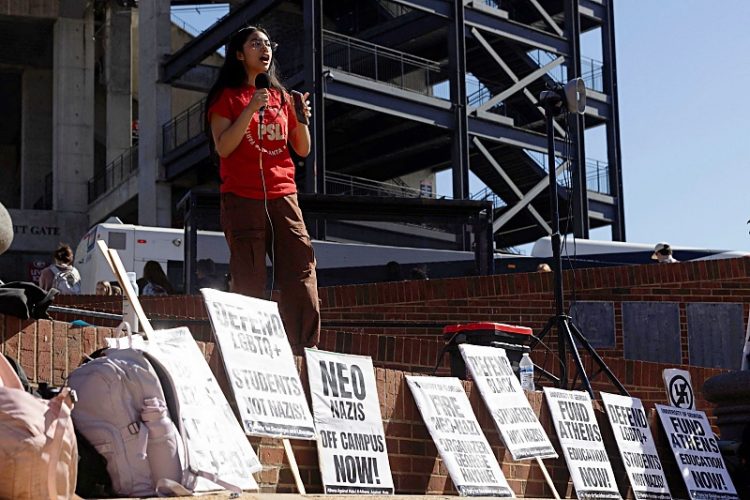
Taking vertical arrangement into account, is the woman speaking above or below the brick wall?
above

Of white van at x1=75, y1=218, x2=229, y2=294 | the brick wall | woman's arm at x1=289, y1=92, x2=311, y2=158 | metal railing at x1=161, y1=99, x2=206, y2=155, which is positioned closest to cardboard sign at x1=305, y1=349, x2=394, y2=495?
the brick wall

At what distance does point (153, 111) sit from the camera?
118 ft

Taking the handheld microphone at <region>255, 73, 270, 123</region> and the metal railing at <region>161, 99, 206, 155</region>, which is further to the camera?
the metal railing at <region>161, 99, 206, 155</region>

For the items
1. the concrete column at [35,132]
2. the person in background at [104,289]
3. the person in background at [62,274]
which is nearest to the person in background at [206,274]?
the person in background at [104,289]

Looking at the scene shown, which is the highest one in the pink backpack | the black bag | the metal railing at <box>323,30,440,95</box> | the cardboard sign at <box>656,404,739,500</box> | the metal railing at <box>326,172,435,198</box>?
the metal railing at <box>323,30,440,95</box>

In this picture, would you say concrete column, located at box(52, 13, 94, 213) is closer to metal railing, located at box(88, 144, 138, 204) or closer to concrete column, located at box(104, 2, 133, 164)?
metal railing, located at box(88, 144, 138, 204)

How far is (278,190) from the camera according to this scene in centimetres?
800

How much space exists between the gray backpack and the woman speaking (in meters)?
2.32

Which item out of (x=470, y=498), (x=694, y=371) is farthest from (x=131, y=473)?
(x=694, y=371)

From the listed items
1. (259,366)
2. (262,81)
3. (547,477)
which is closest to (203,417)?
(259,366)

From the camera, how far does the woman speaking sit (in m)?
7.90

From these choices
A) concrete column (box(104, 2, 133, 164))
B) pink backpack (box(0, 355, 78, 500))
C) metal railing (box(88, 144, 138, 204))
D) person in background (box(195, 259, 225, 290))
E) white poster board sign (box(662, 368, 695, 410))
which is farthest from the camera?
concrete column (box(104, 2, 133, 164))

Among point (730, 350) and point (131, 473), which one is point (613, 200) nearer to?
point (730, 350)

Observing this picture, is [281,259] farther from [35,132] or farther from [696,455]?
[35,132]
